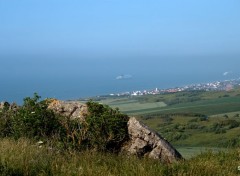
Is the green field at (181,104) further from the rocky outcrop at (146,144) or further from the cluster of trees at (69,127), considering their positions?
the cluster of trees at (69,127)

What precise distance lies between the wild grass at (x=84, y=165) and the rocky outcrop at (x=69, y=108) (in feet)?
7.56

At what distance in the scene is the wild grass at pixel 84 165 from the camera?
269 inches

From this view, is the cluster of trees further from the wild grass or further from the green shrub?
the wild grass

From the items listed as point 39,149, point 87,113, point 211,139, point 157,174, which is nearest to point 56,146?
point 39,149

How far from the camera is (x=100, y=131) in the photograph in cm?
1006

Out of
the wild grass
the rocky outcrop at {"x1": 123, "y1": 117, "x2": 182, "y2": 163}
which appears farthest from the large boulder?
the wild grass

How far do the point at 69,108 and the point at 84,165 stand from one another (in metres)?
4.09

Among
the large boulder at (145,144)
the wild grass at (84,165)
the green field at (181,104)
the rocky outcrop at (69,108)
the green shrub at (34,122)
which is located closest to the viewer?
the wild grass at (84,165)

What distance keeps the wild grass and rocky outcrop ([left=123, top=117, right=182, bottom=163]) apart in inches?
64.8

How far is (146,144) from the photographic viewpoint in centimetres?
1030

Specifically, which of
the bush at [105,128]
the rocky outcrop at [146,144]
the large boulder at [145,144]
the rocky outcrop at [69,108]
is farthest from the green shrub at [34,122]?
the rocky outcrop at [146,144]

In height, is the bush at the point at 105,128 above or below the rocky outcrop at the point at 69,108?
below

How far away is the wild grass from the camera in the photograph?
22.4 feet

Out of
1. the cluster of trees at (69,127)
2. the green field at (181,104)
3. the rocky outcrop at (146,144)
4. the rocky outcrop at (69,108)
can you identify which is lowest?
the green field at (181,104)
